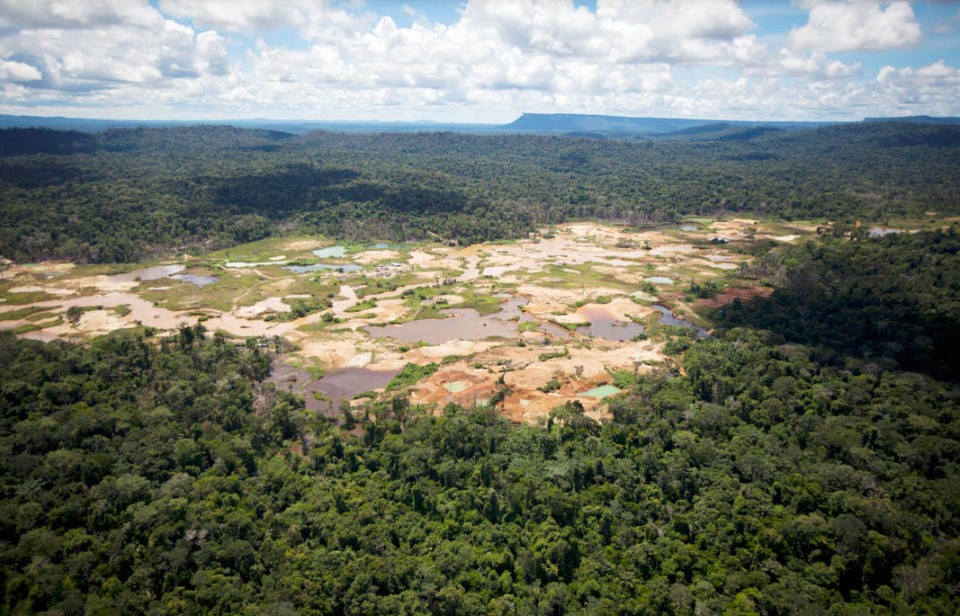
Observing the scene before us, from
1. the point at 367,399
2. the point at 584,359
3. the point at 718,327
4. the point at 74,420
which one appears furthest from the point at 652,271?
the point at 74,420

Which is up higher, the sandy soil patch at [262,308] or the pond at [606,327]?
the sandy soil patch at [262,308]

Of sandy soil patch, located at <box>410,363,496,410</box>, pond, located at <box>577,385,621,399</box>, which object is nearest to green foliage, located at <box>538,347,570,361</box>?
sandy soil patch, located at <box>410,363,496,410</box>

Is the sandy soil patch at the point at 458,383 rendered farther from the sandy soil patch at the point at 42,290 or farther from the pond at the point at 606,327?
the sandy soil patch at the point at 42,290

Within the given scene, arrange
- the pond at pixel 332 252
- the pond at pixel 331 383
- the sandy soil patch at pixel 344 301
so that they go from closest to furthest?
the pond at pixel 331 383
the sandy soil patch at pixel 344 301
the pond at pixel 332 252

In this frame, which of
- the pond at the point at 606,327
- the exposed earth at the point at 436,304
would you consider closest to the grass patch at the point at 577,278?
Answer: the exposed earth at the point at 436,304

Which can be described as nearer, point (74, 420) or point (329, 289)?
point (74, 420)

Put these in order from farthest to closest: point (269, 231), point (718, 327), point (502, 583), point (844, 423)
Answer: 1. point (269, 231)
2. point (718, 327)
3. point (844, 423)
4. point (502, 583)

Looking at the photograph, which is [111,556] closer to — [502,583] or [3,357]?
[502,583]

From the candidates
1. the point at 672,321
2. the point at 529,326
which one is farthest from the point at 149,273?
the point at 672,321
